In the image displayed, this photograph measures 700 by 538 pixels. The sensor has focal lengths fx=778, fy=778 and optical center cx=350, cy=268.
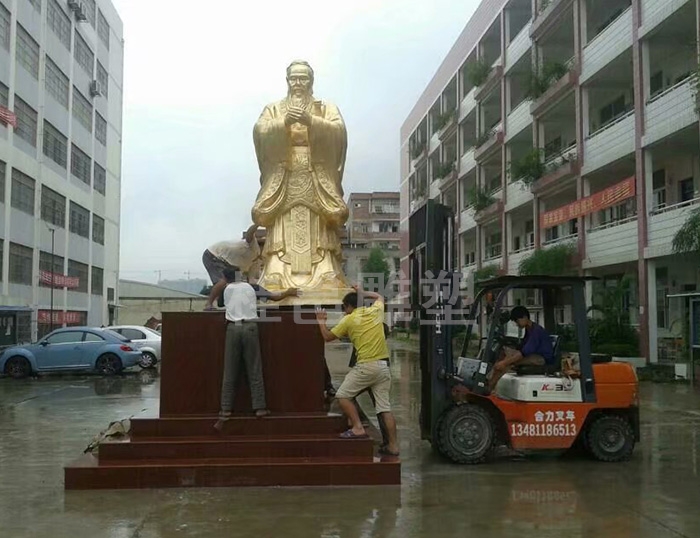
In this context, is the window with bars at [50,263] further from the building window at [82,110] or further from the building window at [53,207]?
the building window at [82,110]

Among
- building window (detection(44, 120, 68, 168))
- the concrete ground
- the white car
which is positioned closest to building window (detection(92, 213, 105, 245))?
building window (detection(44, 120, 68, 168))

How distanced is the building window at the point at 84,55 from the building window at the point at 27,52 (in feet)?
17.1

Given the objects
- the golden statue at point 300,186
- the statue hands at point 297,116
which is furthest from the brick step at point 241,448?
the statue hands at point 297,116

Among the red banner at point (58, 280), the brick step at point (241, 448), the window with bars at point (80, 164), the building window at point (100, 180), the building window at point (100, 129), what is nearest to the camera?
the brick step at point (241, 448)

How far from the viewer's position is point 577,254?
21484 mm

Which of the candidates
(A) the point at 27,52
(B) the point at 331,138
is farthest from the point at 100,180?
(B) the point at 331,138

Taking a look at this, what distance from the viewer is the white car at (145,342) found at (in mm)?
18672

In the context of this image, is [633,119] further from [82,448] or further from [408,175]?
[408,175]

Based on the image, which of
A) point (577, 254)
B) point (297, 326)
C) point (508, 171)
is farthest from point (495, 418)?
point (508, 171)

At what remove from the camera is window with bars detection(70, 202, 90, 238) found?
34.9 meters

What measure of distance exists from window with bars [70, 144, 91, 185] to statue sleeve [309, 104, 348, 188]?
25347 mm

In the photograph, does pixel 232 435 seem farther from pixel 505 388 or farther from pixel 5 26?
pixel 5 26

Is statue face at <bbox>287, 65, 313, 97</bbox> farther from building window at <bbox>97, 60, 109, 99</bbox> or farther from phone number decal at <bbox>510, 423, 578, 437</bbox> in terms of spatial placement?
building window at <bbox>97, 60, 109, 99</bbox>

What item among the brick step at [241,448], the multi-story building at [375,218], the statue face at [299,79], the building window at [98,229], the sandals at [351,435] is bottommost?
the brick step at [241,448]
